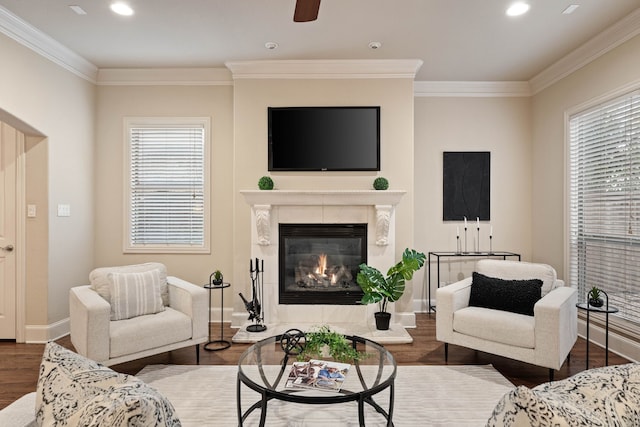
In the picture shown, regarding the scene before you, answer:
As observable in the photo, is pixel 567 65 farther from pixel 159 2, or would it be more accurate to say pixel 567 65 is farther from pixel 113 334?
pixel 113 334

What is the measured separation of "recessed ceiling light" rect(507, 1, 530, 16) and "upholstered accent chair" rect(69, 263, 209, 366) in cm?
346

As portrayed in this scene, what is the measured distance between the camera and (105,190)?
459 centimetres

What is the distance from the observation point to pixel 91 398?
989mm

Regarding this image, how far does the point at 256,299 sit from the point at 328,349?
1.85 meters

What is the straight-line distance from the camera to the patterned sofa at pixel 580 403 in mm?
859

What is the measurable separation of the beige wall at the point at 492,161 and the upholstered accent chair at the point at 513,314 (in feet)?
4.32

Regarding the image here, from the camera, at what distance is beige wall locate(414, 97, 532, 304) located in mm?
4938

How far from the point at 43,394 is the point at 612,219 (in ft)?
14.3

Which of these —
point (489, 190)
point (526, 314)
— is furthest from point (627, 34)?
point (526, 314)

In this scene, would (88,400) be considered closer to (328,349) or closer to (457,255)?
(328,349)

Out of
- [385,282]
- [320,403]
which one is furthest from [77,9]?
[385,282]

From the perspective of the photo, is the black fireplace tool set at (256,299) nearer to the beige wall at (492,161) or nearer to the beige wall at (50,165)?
the beige wall at (50,165)

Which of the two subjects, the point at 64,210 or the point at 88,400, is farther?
the point at 64,210

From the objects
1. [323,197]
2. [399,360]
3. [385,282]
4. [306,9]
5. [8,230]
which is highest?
[306,9]
